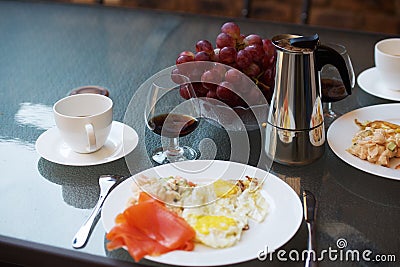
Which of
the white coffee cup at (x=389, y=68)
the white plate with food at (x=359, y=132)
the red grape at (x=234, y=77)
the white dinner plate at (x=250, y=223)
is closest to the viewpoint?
the white dinner plate at (x=250, y=223)

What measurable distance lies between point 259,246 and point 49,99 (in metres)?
0.70

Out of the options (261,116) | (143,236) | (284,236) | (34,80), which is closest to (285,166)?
(261,116)

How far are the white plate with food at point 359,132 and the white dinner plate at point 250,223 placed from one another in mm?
170

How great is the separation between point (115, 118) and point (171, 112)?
19cm

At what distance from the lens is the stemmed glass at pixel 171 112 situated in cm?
106

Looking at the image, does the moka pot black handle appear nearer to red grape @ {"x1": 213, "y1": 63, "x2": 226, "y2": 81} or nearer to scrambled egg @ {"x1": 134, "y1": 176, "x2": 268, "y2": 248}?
red grape @ {"x1": 213, "y1": 63, "x2": 226, "y2": 81}

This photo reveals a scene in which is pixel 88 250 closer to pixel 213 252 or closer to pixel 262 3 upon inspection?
pixel 213 252

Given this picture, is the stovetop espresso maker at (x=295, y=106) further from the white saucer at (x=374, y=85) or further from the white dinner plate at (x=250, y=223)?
the white saucer at (x=374, y=85)

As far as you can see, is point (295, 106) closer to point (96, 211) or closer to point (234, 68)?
point (234, 68)

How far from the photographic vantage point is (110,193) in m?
0.94

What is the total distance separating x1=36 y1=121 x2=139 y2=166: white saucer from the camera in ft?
3.50

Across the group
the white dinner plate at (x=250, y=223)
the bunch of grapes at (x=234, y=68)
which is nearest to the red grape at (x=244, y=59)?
the bunch of grapes at (x=234, y=68)

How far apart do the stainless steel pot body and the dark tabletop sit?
4cm

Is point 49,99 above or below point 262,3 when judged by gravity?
above
